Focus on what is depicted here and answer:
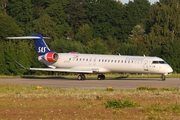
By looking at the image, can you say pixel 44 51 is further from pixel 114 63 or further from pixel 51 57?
pixel 114 63

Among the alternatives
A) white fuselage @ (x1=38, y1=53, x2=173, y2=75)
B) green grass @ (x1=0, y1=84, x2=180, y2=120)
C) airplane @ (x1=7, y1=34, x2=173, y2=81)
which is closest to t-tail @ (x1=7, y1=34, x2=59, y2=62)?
airplane @ (x1=7, y1=34, x2=173, y2=81)

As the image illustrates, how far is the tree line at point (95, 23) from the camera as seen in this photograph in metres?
90.4

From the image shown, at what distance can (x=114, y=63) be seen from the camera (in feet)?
160

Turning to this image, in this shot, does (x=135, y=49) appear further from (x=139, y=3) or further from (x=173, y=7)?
(x=139, y=3)

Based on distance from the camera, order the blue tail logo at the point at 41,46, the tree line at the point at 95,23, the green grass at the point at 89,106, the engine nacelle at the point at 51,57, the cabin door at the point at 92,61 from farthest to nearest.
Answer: the tree line at the point at 95,23 < the blue tail logo at the point at 41,46 < the engine nacelle at the point at 51,57 < the cabin door at the point at 92,61 < the green grass at the point at 89,106

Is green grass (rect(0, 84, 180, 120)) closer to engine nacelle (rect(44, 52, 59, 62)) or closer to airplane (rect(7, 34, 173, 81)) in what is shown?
Result: airplane (rect(7, 34, 173, 81))

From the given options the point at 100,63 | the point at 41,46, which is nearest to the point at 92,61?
the point at 100,63

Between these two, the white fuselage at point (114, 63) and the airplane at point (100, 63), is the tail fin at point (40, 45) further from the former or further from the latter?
the white fuselage at point (114, 63)

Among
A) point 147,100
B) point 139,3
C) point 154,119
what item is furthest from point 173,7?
point 154,119

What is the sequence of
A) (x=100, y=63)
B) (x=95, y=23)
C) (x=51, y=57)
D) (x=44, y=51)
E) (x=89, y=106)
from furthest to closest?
(x=95, y=23), (x=44, y=51), (x=51, y=57), (x=100, y=63), (x=89, y=106)

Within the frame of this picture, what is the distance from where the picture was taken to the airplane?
47.2 m

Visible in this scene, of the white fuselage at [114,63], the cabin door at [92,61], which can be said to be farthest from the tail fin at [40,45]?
the cabin door at [92,61]

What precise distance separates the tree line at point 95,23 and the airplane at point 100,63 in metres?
21.6

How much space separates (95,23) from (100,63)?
224 feet
